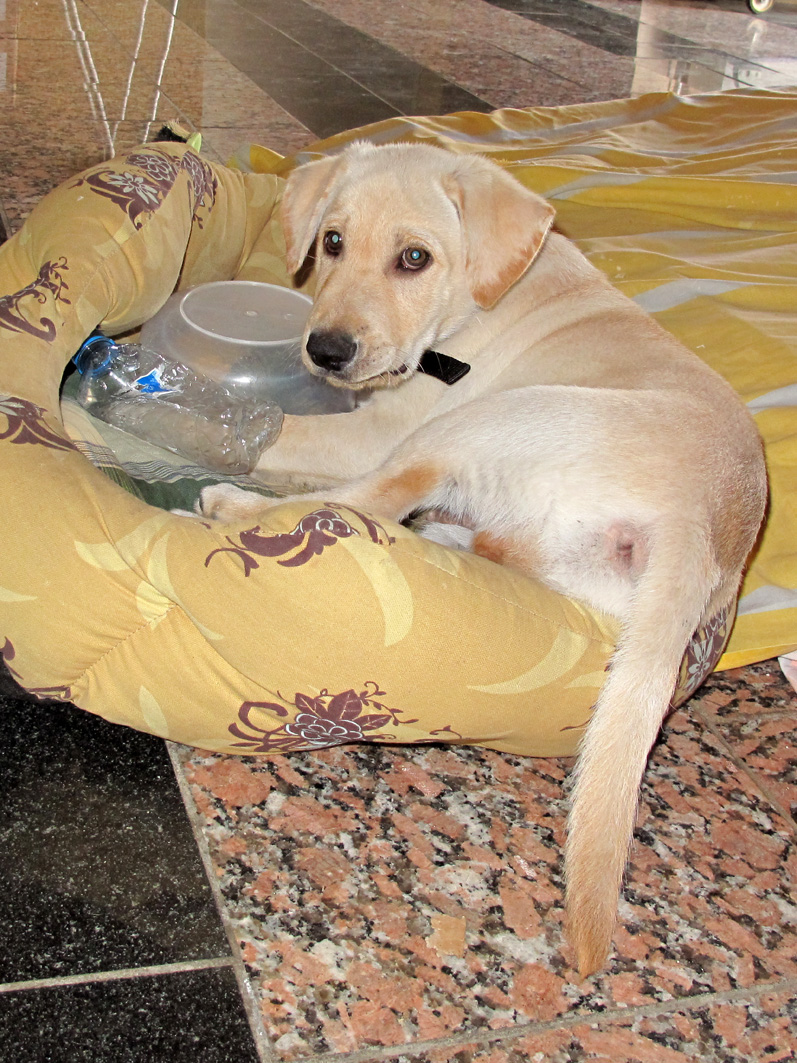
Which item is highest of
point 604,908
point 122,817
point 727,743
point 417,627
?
point 417,627

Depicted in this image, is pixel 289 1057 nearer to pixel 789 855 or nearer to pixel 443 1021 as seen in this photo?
pixel 443 1021

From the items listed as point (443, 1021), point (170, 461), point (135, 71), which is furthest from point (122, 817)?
point (135, 71)

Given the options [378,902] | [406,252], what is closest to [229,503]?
[406,252]

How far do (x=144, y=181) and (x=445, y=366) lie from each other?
3.47 feet

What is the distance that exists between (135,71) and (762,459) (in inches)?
234

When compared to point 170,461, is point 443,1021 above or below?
below

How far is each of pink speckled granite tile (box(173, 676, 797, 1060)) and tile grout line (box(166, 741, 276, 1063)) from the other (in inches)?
0.6

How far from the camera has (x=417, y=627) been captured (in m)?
1.84

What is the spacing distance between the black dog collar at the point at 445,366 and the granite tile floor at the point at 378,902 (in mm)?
1037

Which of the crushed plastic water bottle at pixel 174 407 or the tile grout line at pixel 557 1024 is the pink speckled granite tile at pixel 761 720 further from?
the crushed plastic water bottle at pixel 174 407

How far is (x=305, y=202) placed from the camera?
8.95ft

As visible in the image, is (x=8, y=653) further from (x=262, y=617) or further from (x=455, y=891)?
(x=455, y=891)

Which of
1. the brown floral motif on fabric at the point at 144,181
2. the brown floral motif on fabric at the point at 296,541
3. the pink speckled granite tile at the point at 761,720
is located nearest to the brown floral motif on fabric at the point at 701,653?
the pink speckled granite tile at the point at 761,720

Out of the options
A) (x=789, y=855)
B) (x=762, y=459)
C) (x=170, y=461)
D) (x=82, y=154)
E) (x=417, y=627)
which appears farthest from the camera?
(x=82, y=154)
